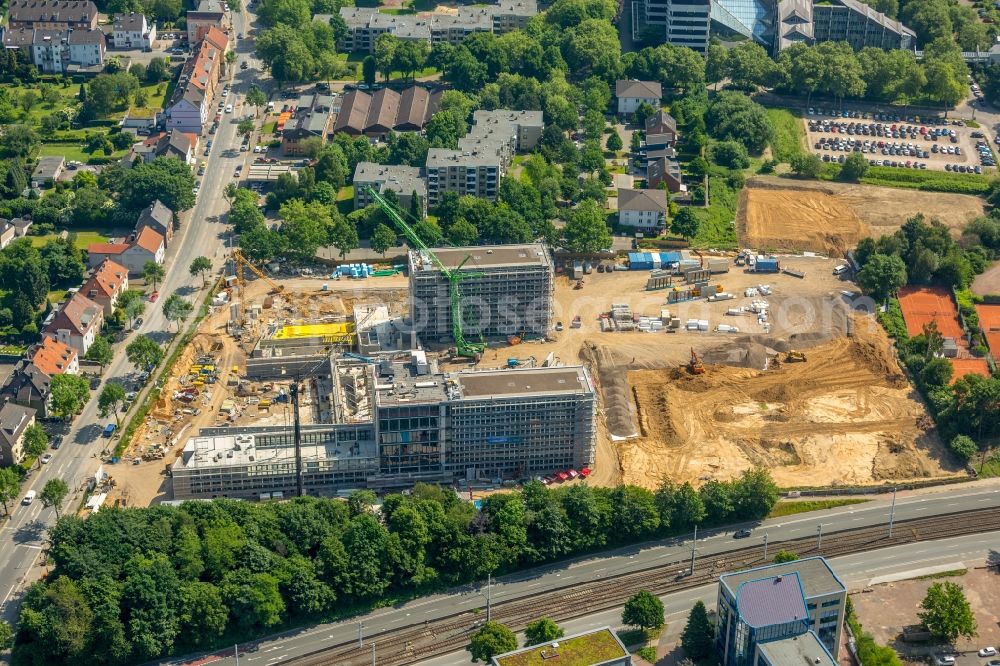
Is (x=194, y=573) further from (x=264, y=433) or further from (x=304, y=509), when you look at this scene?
(x=264, y=433)

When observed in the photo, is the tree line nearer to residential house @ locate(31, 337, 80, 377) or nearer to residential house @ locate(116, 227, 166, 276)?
residential house @ locate(31, 337, 80, 377)

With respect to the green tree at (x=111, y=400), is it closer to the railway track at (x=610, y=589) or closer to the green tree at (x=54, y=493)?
the green tree at (x=54, y=493)

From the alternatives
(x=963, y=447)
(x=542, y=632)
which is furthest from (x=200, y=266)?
(x=963, y=447)

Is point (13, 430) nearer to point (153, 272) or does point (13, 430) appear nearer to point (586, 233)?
point (153, 272)

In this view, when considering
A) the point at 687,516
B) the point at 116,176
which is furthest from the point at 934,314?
the point at 116,176

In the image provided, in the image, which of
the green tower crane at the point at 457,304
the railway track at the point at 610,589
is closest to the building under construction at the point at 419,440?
the green tower crane at the point at 457,304

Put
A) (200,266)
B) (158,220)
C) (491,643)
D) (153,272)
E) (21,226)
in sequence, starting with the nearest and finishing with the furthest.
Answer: (491,643) < (153,272) < (200,266) < (158,220) < (21,226)

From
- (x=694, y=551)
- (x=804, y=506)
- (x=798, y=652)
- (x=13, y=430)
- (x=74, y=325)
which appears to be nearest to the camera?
(x=798, y=652)

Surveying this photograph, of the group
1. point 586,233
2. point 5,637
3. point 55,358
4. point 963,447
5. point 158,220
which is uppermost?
point 158,220
